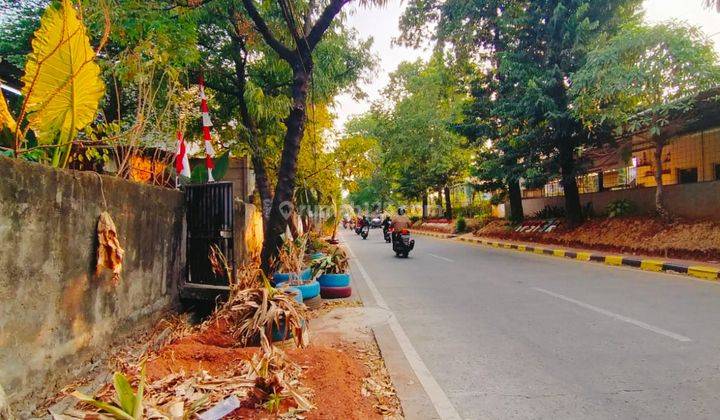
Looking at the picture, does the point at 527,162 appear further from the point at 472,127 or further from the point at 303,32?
the point at 303,32

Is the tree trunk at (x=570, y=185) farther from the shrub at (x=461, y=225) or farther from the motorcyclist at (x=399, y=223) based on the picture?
the shrub at (x=461, y=225)

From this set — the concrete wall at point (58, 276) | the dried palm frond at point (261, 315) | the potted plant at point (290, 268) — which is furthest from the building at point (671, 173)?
the concrete wall at point (58, 276)

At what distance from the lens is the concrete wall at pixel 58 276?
2.59 m

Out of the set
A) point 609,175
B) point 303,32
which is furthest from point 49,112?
point 609,175

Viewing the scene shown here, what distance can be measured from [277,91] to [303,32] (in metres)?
4.62

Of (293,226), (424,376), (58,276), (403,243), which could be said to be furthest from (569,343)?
(403,243)

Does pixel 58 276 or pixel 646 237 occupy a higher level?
pixel 58 276

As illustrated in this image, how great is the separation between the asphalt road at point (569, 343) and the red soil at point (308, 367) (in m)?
0.79

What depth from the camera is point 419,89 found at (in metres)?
31.2

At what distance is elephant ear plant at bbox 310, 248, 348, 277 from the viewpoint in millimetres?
7488

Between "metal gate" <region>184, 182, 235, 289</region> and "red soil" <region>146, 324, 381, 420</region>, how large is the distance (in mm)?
970

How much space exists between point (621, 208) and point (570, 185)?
1.74 m

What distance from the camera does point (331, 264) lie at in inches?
298

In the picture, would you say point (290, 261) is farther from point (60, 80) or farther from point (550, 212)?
point (550, 212)
